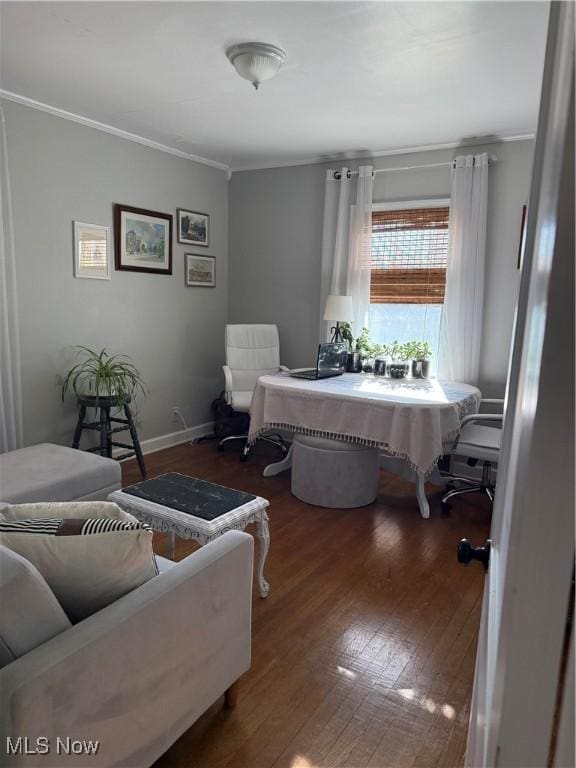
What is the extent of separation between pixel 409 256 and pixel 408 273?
14cm

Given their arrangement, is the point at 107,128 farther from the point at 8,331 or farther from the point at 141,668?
the point at 141,668

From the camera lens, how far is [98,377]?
374 cm

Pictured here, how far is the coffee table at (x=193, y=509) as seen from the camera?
2062 millimetres

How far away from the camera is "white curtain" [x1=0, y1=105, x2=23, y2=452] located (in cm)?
329

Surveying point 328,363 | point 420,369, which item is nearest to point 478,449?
point 420,369

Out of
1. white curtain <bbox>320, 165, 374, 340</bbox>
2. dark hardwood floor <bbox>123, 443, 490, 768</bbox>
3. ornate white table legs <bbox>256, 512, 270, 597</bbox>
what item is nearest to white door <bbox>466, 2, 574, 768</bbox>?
dark hardwood floor <bbox>123, 443, 490, 768</bbox>

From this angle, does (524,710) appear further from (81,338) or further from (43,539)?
(81,338)

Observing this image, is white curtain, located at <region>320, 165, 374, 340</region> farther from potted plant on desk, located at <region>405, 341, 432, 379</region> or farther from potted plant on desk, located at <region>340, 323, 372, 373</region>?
potted plant on desk, located at <region>405, 341, 432, 379</region>

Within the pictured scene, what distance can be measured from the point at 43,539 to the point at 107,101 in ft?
10.1

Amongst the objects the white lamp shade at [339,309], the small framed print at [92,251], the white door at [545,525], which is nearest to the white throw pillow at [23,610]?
the white door at [545,525]

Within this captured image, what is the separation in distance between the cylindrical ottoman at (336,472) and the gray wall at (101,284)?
1727 millimetres

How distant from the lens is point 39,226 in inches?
140

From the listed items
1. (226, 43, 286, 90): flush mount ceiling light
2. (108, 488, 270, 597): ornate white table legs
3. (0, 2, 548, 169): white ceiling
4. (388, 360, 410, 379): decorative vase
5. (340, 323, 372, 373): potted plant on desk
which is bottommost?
(108, 488, 270, 597): ornate white table legs

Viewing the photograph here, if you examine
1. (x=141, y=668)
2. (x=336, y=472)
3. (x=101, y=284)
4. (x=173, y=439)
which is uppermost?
(x=101, y=284)
